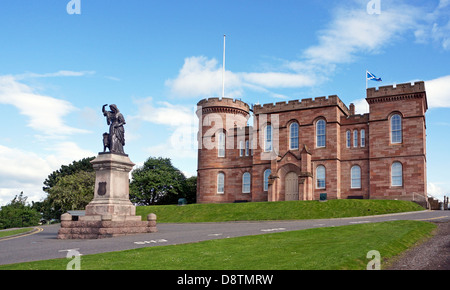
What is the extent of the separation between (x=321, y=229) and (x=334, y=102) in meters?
29.1

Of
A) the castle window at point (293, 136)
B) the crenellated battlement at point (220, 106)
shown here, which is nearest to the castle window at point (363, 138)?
the castle window at point (293, 136)

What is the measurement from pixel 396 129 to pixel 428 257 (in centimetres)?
3461

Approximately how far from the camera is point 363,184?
4781 centimetres

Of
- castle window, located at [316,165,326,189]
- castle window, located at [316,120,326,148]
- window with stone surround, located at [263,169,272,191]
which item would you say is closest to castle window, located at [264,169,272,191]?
window with stone surround, located at [263,169,272,191]

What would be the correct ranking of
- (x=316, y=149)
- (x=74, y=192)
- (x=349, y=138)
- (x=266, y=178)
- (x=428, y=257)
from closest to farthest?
1. (x=428, y=257)
2. (x=349, y=138)
3. (x=316, y=149)
4. (x=266, y=178)
5. (x=74, y=192)

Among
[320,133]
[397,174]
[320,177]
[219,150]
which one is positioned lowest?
[320,177]

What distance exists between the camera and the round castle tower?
2227 inches

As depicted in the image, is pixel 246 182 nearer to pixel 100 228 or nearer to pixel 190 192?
pixel 190 192

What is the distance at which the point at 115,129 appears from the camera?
93.2 feet

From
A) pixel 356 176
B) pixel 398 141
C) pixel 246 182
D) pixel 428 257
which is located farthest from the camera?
pixel 246 182

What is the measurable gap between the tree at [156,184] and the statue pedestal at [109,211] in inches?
1565

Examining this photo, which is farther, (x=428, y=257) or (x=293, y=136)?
(x=293, y=136)

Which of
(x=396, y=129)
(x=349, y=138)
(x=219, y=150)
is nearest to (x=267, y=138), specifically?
(x=219, y=150)

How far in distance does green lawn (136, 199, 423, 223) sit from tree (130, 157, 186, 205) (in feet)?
76.0
